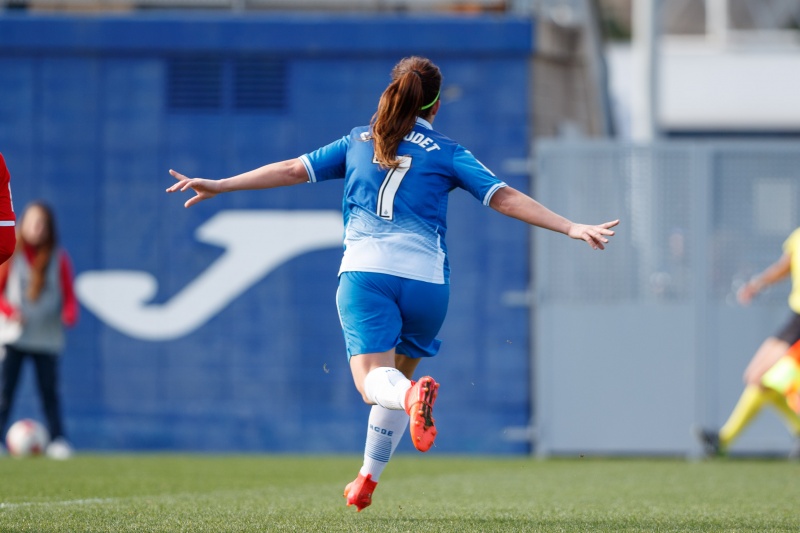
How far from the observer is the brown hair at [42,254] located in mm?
12430

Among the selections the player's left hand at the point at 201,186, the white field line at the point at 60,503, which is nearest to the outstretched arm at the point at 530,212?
the player's left hand at the point at 201,186

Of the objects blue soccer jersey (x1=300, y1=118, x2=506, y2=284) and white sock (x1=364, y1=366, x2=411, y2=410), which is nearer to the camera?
white sock (x1=364, y1=366, x2=411, y2=410)

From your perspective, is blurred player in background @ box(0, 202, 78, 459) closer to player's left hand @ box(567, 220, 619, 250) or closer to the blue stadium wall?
the blue stadium wall

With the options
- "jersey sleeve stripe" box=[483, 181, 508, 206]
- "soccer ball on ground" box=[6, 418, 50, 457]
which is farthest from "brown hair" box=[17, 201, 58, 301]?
"jersey sleeve stripe" box=[483, 181, 508, 206]

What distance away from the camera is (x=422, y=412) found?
5.87 metres

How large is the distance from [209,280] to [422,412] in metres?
7.72

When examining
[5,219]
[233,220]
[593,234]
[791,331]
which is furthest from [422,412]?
Result: [233,220]

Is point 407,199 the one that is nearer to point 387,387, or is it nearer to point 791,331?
point 387,387

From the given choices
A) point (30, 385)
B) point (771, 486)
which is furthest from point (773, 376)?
point (30, 385)

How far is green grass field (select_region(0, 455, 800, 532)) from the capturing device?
6.50 metres

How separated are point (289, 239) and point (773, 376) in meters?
4.51

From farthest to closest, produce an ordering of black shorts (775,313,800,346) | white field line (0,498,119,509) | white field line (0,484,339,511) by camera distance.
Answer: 1. black shorts (775,313,800,346)
2. white field line (0,484,339,511)
3. white field line (0,498,119,509)

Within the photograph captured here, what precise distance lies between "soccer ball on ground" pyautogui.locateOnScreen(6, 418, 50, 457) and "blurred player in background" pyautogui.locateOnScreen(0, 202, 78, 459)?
0.32ft

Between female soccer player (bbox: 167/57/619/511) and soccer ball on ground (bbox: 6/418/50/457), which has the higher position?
female soccer player (bbox: 167/57/619/511)
